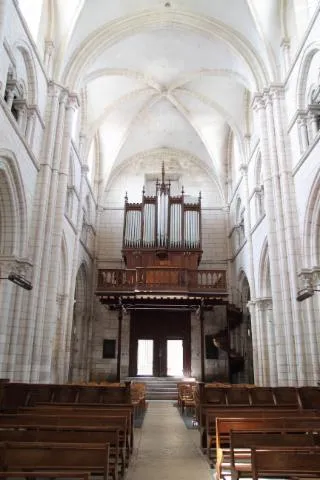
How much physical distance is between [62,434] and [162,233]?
50.3ft

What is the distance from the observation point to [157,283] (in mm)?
15844

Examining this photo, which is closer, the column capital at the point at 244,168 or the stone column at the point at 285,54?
the stone column at the point at 285,54

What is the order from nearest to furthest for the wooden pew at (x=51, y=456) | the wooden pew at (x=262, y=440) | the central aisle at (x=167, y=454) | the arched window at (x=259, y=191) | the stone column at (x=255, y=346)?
the wooden pew at (x=51, y=456)
the wooden pew at (x=262, y=440)
the central aisle at (x=167, y=454)
the stone column at (x=255, y=346)
the arched window at (x=259, y=191)

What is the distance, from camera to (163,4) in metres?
14.2

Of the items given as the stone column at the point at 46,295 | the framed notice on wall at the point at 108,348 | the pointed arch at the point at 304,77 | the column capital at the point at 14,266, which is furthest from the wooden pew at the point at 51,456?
the framed notice on wall at the point at 108,348

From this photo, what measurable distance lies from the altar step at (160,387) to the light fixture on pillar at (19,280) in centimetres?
903

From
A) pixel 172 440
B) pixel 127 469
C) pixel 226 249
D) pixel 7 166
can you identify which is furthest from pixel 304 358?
pixel 226 249

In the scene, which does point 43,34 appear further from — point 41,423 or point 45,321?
point 41,423

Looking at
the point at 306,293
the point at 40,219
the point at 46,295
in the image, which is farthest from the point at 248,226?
the point at 46,295

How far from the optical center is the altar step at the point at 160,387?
16781 millimetres

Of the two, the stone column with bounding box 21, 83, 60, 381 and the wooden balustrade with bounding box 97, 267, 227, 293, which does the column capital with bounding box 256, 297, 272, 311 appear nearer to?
the wooden balustrade with bounding box 97, 267, 227, 293

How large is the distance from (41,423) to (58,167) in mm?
8818

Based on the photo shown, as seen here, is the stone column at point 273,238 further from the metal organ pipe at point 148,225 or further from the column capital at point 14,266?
the metal organ pipe at point 148,225

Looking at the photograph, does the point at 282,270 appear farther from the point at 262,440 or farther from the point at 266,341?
the point at 262,440
